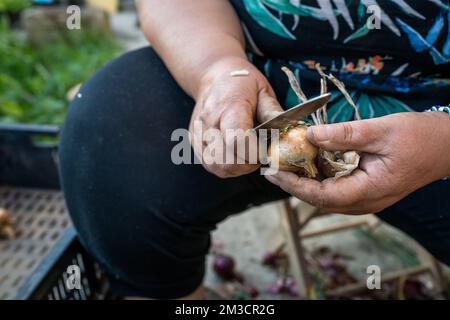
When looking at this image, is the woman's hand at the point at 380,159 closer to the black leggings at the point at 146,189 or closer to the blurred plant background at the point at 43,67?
the black leggings at the point at 146,189

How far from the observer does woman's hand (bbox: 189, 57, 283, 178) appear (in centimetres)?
65

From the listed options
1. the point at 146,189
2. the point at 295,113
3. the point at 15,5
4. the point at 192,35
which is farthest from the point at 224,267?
the point at 15,5

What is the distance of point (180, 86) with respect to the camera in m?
0.88

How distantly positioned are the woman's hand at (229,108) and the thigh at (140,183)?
137 mm

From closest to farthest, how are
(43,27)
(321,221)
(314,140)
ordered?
(314,140) → (321,221) → (43,27)

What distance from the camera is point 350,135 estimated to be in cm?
59

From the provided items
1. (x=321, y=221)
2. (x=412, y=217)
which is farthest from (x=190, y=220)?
(x=321, y=221)

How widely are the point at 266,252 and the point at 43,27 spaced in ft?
9.49

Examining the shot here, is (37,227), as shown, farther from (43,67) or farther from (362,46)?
(43,67)

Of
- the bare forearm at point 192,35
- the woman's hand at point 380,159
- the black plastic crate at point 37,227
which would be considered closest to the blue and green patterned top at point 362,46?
the bare forearm at point 192,35

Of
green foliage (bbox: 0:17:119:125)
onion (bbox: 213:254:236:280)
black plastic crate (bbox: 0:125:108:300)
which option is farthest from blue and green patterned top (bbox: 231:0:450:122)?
green foliage (bbox: 0:17:119:125)

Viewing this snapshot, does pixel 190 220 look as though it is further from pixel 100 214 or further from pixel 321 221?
pixel 321 221

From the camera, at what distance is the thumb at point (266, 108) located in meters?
0.68

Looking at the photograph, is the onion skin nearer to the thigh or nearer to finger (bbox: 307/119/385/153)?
finger (bbox: 307/119/385/153)
